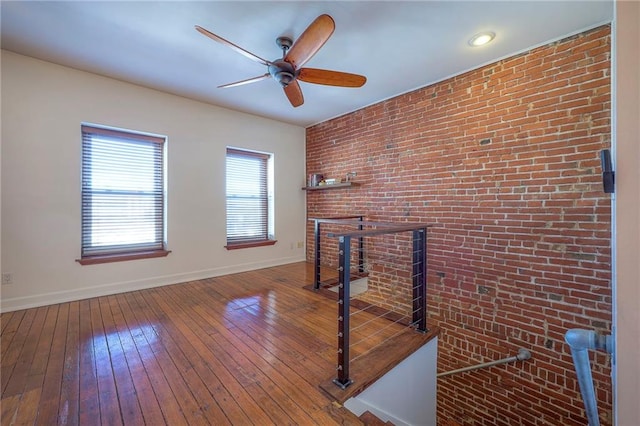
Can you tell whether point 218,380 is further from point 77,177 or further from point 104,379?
point 77,177

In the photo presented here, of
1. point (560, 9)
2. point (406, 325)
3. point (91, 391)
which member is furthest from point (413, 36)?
point (91, 391)

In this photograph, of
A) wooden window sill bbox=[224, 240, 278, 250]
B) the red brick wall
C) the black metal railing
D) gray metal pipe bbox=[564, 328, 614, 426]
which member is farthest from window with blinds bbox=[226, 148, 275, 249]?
gray metal pipe bbox=[564, 328, 614, 426]

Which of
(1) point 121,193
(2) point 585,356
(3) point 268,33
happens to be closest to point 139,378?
(2) point 585,356

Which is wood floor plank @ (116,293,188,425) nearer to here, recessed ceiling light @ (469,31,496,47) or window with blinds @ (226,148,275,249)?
window with blinds @ (226,148,275,249)

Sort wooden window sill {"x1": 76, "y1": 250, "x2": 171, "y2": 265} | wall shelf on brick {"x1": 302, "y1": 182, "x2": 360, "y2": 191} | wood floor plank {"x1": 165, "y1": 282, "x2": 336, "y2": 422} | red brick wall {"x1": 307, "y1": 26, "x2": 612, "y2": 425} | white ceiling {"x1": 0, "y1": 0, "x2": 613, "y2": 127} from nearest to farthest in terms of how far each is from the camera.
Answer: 1. wood floor plank {"x1": 165, "y1": 282, "x2": 336, "y2": 422}
2. white ceiling {"x1": 0, "y1": 0, "x2": 613, "y2": 127}
3. red brick wall {"x1": 307, "y1": 26, "x2": 612, "y2": 425}
4. wooden window sill {"x1": 76, "y1": 250, "x2": 171, "y2": 265}
5. wall shelf on brick {"x1": 302, "y1": 182, "x2": 360, "y2": 191}

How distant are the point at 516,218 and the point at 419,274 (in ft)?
3.90

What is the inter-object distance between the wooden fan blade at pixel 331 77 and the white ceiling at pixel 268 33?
0.37 m

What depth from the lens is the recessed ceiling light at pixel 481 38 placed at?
2.32 m

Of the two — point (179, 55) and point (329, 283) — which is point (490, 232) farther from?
point (179, 55)

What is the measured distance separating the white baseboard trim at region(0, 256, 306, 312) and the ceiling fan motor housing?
3014 millimetres

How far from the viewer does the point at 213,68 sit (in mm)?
2908

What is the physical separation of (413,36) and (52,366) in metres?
3.93

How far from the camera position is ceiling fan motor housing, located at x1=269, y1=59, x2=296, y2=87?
219 centimetres

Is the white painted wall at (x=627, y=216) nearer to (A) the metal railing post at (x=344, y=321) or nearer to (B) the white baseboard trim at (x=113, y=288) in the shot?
(A) the metal railing post at (x=344, y=321)
